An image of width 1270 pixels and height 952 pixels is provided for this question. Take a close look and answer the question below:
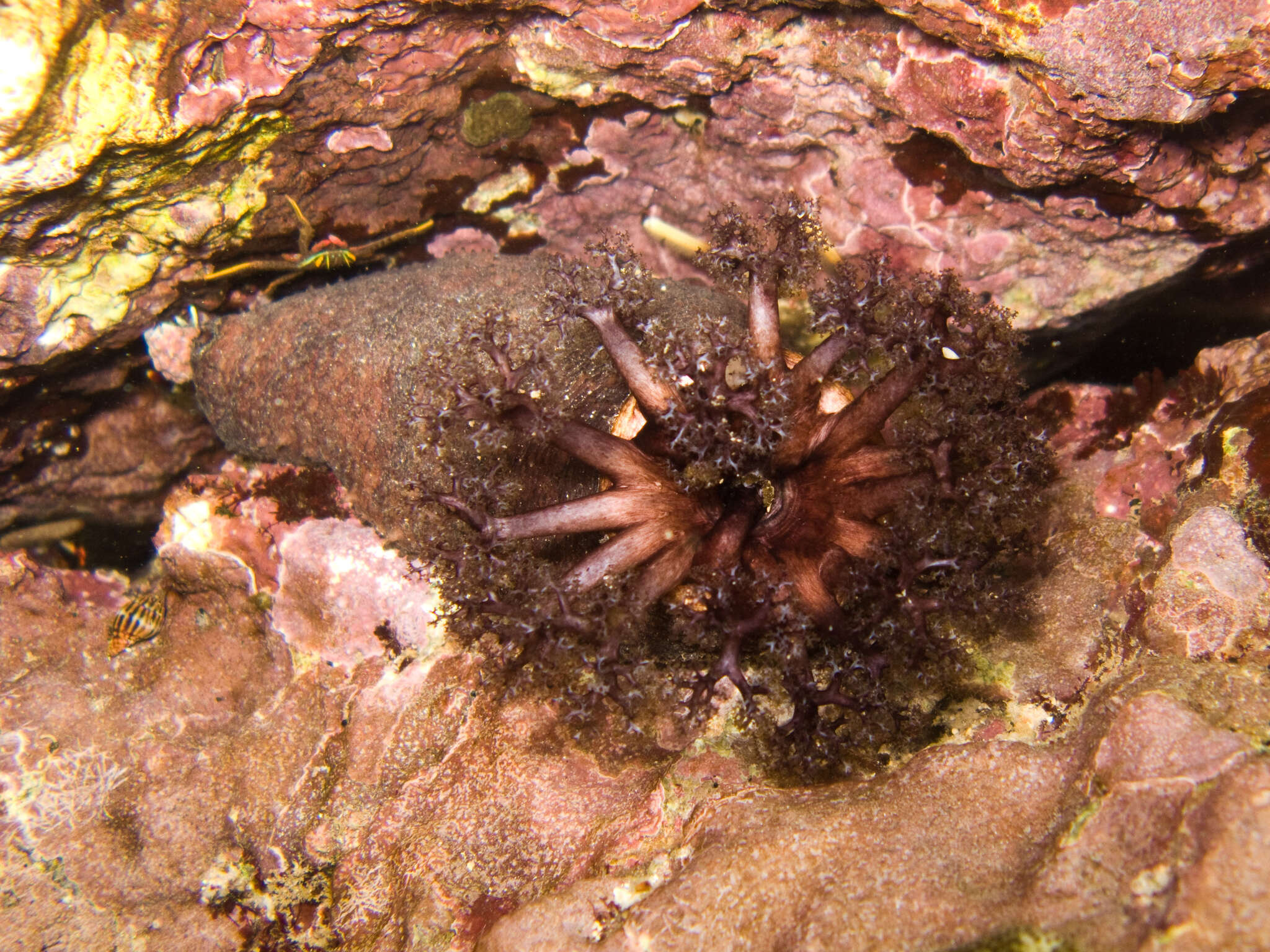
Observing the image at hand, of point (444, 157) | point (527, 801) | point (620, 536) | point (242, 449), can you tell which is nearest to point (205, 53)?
point (444, 157)

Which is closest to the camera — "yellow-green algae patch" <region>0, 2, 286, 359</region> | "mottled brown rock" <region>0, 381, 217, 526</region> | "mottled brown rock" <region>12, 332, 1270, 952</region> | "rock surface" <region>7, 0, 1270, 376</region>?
"mottled brown rock" <region>12, 332, 1270, 952</region>

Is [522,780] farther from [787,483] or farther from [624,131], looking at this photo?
[624,131]

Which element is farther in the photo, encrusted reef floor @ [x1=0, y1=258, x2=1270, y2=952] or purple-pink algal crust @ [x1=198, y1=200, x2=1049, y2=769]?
purple-pink algal crust @ [x1=198, y1=200, x2=1049, y2=769]

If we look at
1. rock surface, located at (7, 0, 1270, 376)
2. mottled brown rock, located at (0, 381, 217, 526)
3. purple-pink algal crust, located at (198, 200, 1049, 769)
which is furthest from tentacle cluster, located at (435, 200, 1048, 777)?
mottled brown rock, located at (0, 381, 217, 526)

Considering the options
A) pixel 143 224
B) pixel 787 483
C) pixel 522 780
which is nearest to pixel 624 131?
pixel 787 483

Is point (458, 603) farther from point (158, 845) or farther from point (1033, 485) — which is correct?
point (1033, 485)

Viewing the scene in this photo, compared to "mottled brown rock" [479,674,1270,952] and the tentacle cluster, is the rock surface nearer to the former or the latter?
the tentacle cluster
